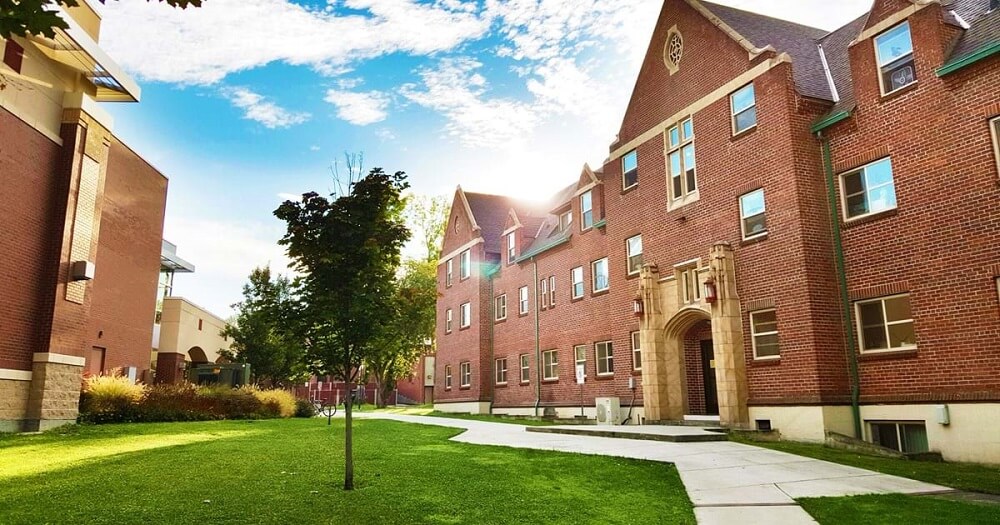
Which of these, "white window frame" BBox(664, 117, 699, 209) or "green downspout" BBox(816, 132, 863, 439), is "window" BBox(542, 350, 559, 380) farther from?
"green downspout" BBox(816, 132, 863, 439)

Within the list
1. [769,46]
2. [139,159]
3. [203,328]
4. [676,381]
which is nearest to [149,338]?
[139,159]

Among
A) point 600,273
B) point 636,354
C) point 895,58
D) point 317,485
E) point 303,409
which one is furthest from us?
point 303,409

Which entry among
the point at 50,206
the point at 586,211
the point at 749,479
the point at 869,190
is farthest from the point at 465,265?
the point at 749,479

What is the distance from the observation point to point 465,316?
3650 centimetres

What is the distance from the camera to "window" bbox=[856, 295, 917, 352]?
1346cm

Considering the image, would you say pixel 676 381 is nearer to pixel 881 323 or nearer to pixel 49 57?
pixel 881 323

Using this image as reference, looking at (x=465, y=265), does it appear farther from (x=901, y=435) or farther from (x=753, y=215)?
(x=901, y=435)

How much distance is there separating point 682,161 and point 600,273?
699 centimetres

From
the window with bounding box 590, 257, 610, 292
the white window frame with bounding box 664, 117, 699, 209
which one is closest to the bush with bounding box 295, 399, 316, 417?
the window with bounding box 590, 257, 610, 292

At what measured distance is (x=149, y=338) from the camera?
94.2 feet

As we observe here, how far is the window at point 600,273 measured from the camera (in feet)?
80.7

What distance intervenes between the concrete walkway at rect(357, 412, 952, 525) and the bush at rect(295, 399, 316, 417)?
1839 cm

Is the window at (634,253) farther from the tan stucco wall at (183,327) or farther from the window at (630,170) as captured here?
the tan stucco wall at (183,327)

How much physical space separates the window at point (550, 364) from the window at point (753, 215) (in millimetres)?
12619
